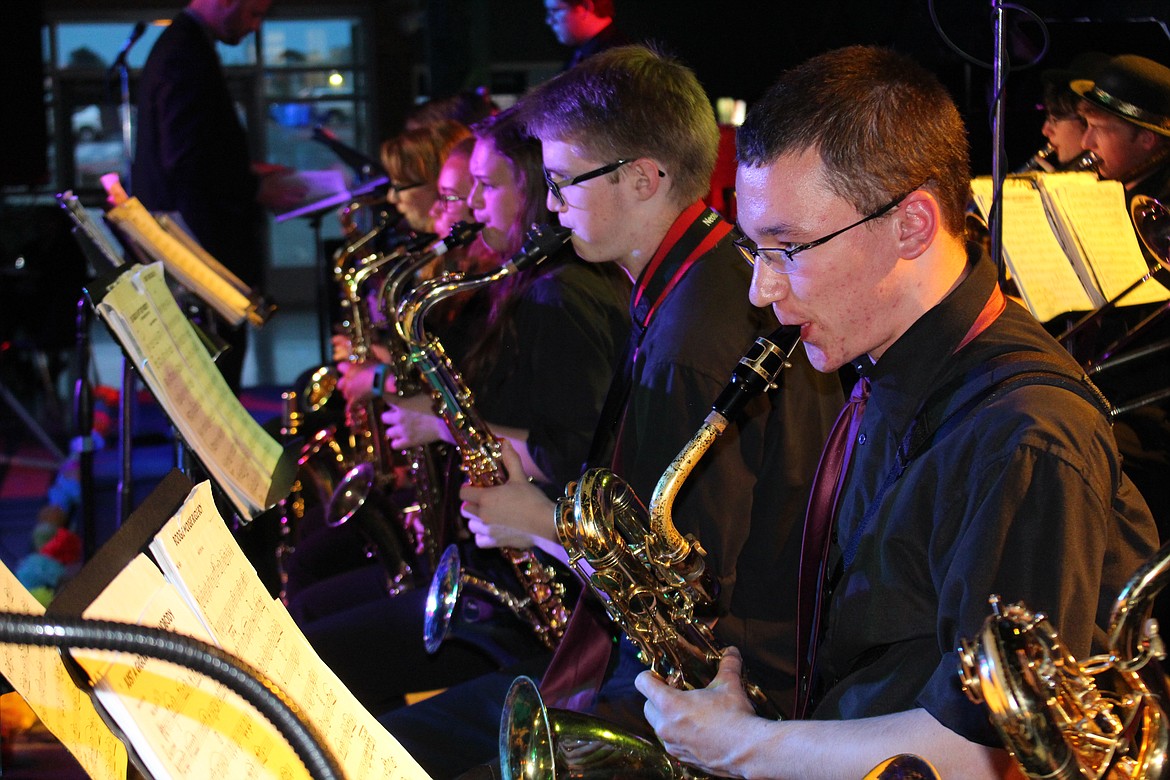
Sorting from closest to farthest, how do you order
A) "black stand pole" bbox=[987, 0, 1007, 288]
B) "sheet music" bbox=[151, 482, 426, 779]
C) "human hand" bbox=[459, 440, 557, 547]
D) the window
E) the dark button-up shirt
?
"sheet music" bbox=[151, 482, 426, 779], the dark button-up shirt, "black stand pole" bbox=[987, 0, 1007, 288], "human hand" bbox=[459, 440, 557, 547], the window

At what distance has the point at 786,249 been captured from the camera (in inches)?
64.2

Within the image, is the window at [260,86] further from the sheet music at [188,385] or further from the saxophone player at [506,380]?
the sheet music at [188,385]

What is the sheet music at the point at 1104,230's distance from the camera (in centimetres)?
260

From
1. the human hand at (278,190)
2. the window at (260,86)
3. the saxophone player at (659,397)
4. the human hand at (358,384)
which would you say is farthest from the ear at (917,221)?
the window at (260,86)

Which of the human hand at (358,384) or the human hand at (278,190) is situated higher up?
the human hand at (278,190)

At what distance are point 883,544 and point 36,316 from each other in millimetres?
6447

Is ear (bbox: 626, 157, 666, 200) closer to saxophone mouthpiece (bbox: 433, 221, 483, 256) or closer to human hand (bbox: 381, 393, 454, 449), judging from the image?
saxophone mouthpiece (bbox: 433, 221, 483, 256)

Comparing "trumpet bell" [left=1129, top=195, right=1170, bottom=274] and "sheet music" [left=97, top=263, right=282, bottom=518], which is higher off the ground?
"trumpet bell" [left=1129, top=195, right=1170, bottom=274]

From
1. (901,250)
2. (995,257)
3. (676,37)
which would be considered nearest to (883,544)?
(901,250)

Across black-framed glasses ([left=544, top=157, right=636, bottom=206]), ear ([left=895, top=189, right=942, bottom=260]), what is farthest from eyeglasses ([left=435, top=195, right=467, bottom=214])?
ear ([left=895, top=189, right=942, bottom=260])

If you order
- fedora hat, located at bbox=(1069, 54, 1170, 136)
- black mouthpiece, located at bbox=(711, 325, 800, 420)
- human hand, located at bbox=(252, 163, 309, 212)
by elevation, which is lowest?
human hand, located at bbox=(252, 163, 309, 212)

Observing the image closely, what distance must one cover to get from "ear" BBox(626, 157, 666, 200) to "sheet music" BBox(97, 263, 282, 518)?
1.00m

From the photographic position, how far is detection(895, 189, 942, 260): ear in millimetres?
1574

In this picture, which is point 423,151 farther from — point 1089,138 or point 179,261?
point 1089,138
